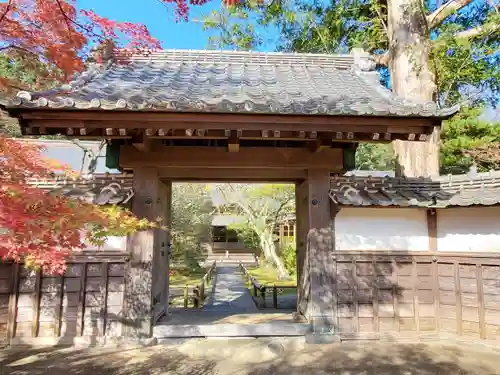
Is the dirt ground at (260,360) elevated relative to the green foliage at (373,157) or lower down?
lower down

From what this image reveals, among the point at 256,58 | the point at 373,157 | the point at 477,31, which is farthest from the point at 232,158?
the point at 373,157

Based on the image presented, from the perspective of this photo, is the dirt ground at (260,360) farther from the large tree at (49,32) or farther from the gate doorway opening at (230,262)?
the large tree at (49,32)

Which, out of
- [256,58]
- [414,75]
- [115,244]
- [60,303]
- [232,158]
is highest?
[256,58]

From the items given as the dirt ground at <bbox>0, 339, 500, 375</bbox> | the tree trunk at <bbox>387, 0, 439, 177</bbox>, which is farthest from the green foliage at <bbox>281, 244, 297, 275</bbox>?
the dirt ground at <bbox>0, 339, 500, 375</bbox>

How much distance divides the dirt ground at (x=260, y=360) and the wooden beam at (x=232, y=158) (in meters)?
2.46

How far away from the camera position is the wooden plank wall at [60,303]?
461 cm

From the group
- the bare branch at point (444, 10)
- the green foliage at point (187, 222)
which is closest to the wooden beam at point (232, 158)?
the bare branch at point (444, 10)

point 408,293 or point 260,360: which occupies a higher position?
point 408,293

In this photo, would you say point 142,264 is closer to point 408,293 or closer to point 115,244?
point 115,244

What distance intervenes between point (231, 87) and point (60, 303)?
380 centimetres

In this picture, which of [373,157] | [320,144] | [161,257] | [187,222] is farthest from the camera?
[373,157]

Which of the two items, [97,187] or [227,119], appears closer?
[227,119]

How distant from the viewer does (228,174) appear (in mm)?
5164

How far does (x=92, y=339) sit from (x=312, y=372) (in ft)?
9.55
